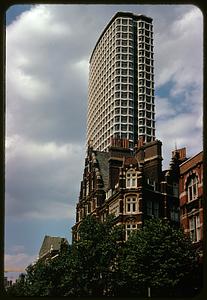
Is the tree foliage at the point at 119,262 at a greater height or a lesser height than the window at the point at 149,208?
lesser

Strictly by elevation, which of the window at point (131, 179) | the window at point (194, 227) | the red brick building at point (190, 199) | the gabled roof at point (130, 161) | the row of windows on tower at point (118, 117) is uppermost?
the row of windows on tower at point (118, 117)

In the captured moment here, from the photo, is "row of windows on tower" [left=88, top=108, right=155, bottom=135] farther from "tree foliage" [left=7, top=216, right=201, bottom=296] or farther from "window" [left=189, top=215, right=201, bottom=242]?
"window" [left=189, top=215, right=201, bottom=242]

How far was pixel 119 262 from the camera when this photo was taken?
970cm

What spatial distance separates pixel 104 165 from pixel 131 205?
2285 millimetres

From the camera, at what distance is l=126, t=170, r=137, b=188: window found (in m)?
12.7

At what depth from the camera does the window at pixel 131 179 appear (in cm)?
1274

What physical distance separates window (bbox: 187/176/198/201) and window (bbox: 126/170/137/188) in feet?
9.26

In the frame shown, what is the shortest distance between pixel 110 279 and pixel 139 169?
13.0 ft

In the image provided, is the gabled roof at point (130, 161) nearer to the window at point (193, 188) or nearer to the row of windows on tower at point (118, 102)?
the window at point (193, 188)

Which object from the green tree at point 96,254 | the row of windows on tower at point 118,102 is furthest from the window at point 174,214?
the row of windows on tower at point 118,102

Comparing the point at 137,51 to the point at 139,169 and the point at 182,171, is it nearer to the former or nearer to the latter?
the point at 139,169

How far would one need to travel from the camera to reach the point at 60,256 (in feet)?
35.4

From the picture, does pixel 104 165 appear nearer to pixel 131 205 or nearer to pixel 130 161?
pixel 130 161

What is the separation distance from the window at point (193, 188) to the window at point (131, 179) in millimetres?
2822
